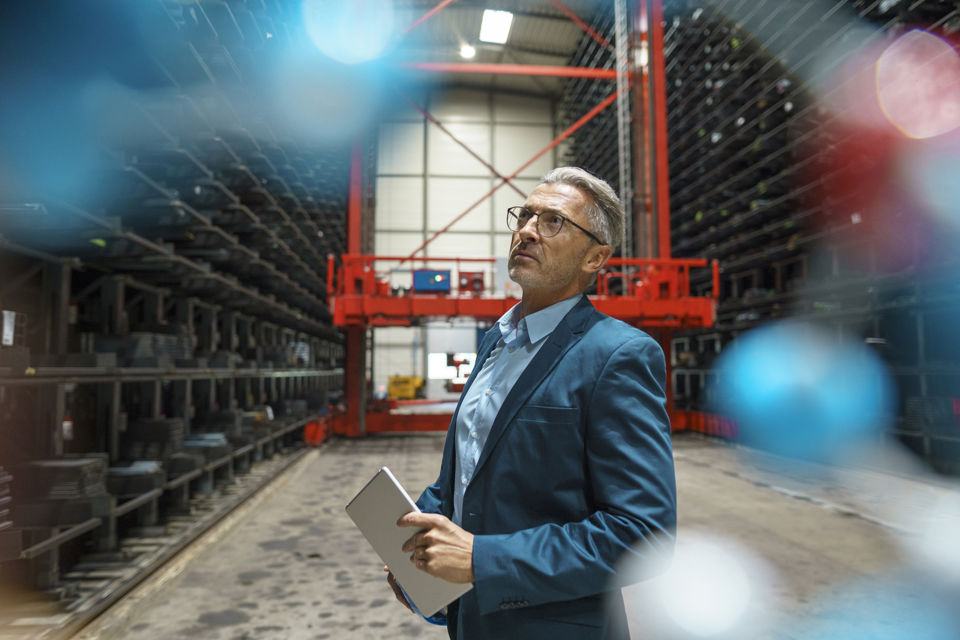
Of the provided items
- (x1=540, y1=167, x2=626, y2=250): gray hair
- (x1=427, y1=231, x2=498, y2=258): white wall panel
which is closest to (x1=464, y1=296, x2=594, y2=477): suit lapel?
(x1=540, y1=167, x2=626, y2=250): gray hair

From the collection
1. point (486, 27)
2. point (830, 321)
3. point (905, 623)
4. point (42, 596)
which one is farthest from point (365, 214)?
point (905, 623)

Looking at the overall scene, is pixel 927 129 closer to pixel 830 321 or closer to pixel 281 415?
pixel 830 321

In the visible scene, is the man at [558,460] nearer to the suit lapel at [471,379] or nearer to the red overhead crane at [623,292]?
the suit lapel at [471,379]

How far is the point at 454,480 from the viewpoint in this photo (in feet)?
4.49

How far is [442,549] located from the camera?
1.07 m

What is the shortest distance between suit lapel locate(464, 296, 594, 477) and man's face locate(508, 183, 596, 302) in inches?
4.3

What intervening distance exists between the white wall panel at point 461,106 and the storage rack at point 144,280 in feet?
58.8

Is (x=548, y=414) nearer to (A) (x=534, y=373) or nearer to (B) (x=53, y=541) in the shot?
(A) (x=534, y=373)

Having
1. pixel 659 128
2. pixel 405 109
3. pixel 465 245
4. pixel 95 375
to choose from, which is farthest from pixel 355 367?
pixel 405 109

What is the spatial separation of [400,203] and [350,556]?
20.7m

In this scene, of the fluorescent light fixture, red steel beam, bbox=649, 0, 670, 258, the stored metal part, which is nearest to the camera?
the stored metal part

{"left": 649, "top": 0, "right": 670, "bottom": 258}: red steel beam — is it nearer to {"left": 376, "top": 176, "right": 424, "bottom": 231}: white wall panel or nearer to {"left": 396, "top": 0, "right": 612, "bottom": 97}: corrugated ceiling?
{"left": 396, "top": 0, "right": 612, "bottom": 97}: corrugated ceiling

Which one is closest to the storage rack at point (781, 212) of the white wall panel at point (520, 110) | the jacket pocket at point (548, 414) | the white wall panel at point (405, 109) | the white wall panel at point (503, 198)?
the jacket pocket at point (548, 414)

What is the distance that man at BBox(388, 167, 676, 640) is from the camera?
3.47ft
